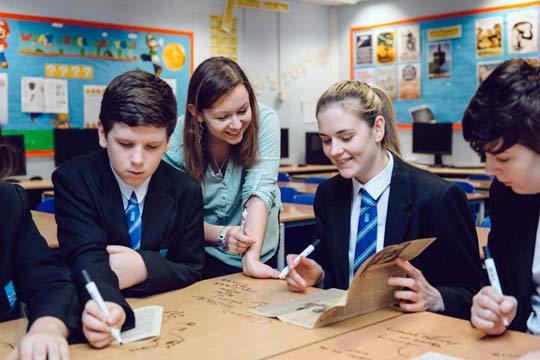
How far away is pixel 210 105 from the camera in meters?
2.11

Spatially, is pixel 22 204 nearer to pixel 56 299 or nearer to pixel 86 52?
pixel 56 299

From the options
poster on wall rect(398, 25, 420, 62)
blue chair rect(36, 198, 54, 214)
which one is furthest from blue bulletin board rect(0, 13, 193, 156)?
poster on wall rect(398, 25, 420, 62)

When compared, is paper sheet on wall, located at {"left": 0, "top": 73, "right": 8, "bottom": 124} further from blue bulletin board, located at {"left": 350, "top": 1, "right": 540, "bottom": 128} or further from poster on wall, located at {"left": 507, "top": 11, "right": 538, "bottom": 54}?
poster on wall, located at {"left": 507, "top": 11, "right": 538, "bottom": 54}

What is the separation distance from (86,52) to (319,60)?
3400mm

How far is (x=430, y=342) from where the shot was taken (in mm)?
1347

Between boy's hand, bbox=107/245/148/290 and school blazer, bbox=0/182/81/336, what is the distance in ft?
0.49

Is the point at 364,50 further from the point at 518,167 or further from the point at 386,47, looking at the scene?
the point at 518,167

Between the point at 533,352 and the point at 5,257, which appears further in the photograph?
the point at 5,257

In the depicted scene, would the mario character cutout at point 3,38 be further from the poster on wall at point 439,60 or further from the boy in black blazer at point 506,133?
the boy in black blazer at point 506,133

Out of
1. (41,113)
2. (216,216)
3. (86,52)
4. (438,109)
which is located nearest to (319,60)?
(438,109)

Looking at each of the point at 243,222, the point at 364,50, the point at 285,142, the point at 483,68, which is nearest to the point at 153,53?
the point at 285,142

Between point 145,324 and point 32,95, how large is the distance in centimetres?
527

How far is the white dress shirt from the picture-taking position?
1845mm

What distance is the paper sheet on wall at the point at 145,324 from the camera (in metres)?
1.40
